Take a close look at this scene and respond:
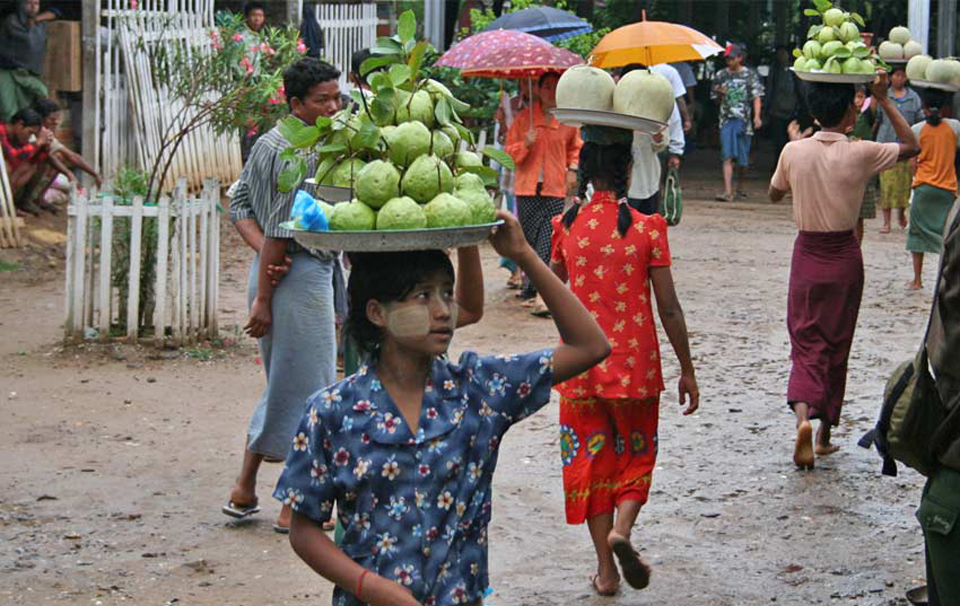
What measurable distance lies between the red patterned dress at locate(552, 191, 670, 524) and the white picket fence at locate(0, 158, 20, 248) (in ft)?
27.8

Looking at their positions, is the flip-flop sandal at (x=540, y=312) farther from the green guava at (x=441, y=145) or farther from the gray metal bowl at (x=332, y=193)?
the green guava at (x=441, y=145)

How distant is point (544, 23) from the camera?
12750 mm

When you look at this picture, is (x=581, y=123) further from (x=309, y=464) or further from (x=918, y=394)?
(x=309, y=464)

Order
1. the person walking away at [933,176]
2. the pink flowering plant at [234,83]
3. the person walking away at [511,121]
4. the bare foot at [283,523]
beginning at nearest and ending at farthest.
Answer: the bare foot at [283,523]
the pink flowering plant at [234,83]
the person walking away at [511,121]
the person walking away at [933,176]

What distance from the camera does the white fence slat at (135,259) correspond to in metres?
8.98

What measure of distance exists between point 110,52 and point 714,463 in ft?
29.6

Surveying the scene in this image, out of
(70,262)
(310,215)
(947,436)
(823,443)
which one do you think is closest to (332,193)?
(310,215)

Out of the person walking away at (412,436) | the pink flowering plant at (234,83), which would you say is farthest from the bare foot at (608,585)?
the pink flowering plant at (234,83)

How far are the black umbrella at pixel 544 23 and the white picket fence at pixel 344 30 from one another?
5816 millimetres

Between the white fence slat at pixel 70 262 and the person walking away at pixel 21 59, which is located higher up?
the person walking away at pixel 21 59

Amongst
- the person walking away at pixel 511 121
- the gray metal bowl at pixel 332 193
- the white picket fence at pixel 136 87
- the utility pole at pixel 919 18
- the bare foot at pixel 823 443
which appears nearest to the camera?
the gray metal bowl at pixel 332 193

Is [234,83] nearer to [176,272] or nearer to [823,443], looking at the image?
[176,272]

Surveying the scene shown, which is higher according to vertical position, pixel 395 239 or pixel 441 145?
pixel 441 145

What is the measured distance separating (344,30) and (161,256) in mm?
11059
